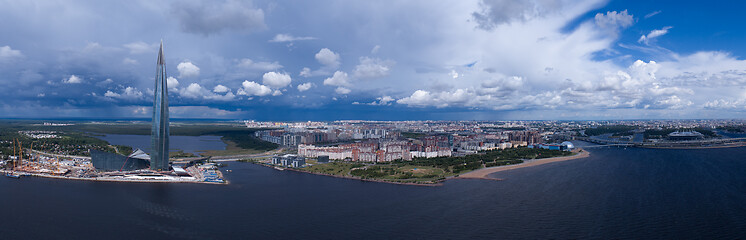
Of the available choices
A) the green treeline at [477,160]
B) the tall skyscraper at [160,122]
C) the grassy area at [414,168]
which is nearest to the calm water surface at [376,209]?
the grassy area at [414,168]

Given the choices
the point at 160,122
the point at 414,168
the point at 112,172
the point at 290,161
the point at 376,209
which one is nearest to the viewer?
the point at 376,209

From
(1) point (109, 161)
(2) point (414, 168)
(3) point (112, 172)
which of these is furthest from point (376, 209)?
(1) point (109, 161)

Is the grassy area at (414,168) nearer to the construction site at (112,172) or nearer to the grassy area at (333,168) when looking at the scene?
the grassy area at (333,168)

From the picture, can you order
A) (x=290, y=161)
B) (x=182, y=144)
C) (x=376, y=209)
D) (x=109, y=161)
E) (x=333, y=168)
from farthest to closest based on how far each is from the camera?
(x=182, y=144)
(x=290, y=161)
(x=333, y=168)
(x=109, y=161)
(x=376, y=209)

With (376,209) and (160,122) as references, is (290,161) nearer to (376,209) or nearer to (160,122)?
(160,122)

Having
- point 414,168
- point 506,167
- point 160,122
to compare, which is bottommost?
point 506,167
